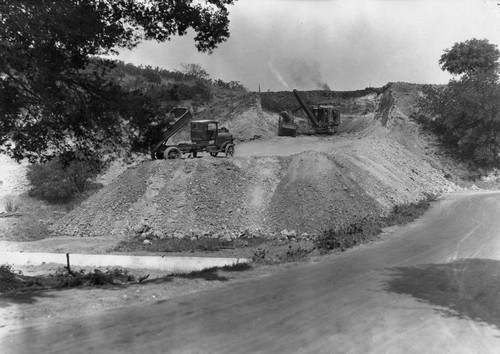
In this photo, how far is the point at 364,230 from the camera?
19.6 meters

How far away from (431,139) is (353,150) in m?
18.7

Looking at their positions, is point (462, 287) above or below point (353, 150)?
below

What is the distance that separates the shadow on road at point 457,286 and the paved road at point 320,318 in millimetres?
23

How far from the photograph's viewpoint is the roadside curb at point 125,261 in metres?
18.0

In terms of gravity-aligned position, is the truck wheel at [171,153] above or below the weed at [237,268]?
above

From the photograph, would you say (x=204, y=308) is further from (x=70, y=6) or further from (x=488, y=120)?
(x=488, y=120)

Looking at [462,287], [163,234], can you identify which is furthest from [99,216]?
[462,287]

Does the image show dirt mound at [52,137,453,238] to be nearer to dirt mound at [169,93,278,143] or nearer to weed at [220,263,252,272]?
weed at [220,263,252,272]

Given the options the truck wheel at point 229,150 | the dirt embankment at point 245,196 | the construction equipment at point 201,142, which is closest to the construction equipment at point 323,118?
the dirt embankment at point 245,196

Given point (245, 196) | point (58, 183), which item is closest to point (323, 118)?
point (245, 196)

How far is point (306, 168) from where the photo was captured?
26.5 m

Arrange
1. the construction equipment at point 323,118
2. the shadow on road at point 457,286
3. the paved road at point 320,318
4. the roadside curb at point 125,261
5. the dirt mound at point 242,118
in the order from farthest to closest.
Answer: the dirt mound at point 242,118 → the construction equipment at point 323,118 → the roadside curb at point 125,261 → the shadow on road at point 457,286 → the paved road at point 320,318

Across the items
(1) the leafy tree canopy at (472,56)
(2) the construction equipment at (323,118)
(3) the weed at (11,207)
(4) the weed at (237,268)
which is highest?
(1) the leafy tree canopy at (472,56)

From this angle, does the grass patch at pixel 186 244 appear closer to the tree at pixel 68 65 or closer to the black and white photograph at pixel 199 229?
the black and white photograph at pixel 199 229
